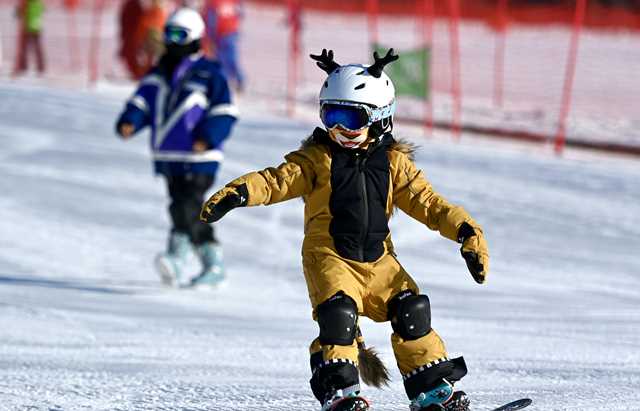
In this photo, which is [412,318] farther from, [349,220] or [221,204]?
[221,204]

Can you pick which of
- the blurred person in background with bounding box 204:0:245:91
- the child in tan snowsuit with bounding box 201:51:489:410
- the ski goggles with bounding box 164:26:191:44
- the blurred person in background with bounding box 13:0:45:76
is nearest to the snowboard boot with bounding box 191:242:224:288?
the ski goggles with bounding box 164:26:191:44

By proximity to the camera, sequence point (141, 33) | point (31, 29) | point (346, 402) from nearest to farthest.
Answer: point (346, 402), point (141, 33), point (31, 29)

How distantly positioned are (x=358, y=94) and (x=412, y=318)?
0.82 m

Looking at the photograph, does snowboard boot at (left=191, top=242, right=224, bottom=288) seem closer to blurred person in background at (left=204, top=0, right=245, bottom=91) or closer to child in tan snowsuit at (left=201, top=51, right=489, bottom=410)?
Answer: child in tan snowsuit at (left=201, top=51, right=489, bottom=410)

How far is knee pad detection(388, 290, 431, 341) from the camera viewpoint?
14.1ft

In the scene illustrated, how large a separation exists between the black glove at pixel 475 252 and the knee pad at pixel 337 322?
436 mm

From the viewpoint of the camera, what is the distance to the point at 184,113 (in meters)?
7.94

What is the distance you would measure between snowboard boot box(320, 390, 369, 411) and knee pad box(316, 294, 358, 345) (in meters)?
0.18

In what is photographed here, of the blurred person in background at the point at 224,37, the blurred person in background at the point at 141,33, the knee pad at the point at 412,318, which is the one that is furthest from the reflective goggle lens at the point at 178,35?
the blurred person in background at the point at 224,37

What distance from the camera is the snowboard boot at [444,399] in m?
4.25

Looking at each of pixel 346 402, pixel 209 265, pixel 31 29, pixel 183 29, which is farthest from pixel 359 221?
pixel 31 29

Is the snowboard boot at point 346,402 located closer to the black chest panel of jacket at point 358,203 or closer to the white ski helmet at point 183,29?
the black chest panel of jacket at point 358,203

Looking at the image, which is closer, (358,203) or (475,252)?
(475,252)

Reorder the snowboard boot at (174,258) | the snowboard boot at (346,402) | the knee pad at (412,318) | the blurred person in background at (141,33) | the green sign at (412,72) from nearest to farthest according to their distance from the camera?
the snowboard boot at (346,402) < the knee pad at (412,318) < the snowboard boot at (174,258) < the green sign at (412,72) < the blurred person in background at (141,33)
